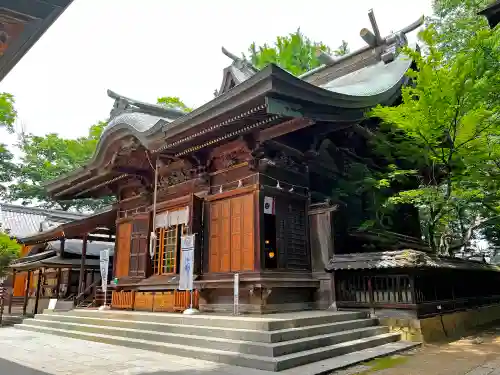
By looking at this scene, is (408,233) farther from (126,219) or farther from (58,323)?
(58,323)

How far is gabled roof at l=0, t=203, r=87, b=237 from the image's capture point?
22.6 metres

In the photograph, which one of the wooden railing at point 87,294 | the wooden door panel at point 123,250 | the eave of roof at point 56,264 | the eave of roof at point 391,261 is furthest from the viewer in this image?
the eave of roof at point 56,264

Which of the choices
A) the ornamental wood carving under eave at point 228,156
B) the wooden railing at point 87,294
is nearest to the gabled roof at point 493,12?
the ornamental wood carving under eave at point 228,156

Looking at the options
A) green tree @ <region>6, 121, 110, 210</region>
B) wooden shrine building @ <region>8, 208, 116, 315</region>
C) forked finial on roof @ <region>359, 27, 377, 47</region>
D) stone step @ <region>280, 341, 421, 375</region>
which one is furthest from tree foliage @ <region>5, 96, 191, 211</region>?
stone step @ <region>280, 341, 421, 375</region>

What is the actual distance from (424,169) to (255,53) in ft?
56.8

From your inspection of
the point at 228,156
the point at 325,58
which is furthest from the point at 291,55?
the point at 228,156

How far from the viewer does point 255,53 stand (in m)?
24.7

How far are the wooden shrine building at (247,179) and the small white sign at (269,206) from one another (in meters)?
0.02

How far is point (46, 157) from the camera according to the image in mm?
26422

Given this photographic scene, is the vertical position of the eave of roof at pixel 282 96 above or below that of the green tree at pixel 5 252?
above

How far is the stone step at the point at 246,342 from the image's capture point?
501 centimetres

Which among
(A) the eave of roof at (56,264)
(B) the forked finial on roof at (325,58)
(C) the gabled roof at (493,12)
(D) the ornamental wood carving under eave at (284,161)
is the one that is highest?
(B) the forked finial on roof at (325,58)

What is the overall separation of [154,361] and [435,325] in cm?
534

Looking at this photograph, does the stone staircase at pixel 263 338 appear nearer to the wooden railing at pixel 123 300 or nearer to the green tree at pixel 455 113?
the wooden railing at pixel 123 300
